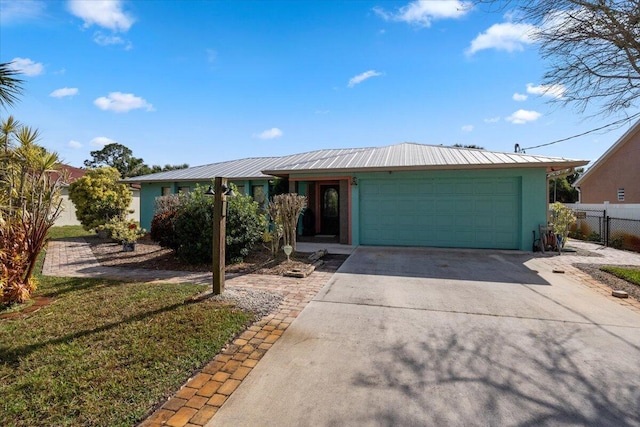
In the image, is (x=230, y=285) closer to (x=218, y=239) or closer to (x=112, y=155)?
(x=218, y=239)

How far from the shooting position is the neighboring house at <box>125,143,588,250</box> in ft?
33.1

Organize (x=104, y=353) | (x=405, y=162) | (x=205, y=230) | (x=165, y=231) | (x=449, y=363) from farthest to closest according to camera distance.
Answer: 1. (x=405, y=162)
2. (x=165, y=231)
3. (x=205, y=230)
4. (x=104, y=353)
5. (x=449, y=363)

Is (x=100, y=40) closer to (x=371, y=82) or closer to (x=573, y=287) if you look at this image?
(x=371, y=82)

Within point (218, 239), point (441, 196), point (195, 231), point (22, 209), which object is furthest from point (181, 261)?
point (441, 196)

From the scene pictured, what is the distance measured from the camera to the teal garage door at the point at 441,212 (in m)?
10.4

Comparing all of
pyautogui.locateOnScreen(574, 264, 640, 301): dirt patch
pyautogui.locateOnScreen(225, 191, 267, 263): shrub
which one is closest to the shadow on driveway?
pyautogui.locateOnScreen(574, 264, 640, 301): dirt patch

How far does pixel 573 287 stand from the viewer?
621 centimetres

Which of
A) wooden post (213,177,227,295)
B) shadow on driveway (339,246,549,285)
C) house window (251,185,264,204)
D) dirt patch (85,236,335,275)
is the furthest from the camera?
house window (251,185,264,204)

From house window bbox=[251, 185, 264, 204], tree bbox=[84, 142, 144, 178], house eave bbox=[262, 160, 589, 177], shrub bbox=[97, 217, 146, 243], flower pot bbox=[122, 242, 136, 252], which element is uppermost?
tree bbox=[84, 142, 144, 178]

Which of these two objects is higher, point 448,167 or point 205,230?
point 448,167

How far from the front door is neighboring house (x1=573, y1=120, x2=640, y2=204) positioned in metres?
15.8

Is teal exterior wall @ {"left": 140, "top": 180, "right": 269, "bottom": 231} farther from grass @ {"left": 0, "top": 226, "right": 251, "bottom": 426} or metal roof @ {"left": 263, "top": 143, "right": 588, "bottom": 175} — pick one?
grass @ {"left": 0, "top": 226, "right": 251, "bottom": 426}

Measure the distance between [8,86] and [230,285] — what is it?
15.6 feet

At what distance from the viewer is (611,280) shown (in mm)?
6703
